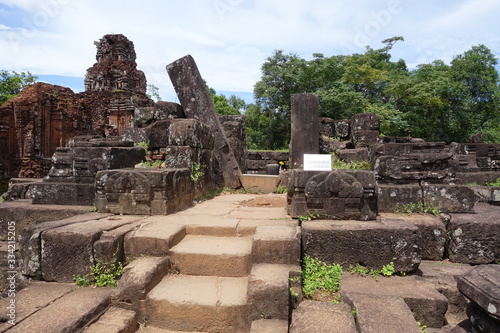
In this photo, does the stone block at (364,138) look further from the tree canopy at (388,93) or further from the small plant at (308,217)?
the tree canopy at (388,93)

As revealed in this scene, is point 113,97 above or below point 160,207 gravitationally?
above

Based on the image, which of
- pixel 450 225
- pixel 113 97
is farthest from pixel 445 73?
pixel 113 97

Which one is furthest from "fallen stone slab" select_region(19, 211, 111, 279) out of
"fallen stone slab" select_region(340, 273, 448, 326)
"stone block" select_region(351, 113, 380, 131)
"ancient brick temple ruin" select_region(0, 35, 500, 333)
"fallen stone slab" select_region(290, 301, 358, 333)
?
"stone block" select_region(351, 113, 380, 131)

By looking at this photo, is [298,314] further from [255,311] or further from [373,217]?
[373,217]

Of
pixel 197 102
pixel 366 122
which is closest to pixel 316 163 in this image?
pixel 197 102

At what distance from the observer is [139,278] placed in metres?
2.54

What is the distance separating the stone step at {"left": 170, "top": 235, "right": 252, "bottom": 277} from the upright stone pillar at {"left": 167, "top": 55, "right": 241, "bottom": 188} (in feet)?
14.1

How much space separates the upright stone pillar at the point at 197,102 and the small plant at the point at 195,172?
5.98 ft

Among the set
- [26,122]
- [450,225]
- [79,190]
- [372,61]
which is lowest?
[450,225]

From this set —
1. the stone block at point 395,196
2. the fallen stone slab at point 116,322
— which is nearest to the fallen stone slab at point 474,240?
the stone block at point 395,196

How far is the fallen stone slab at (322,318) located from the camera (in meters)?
1.98

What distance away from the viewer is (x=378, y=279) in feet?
9.16

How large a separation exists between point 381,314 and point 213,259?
1476mm

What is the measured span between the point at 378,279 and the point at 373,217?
0.78 meters
